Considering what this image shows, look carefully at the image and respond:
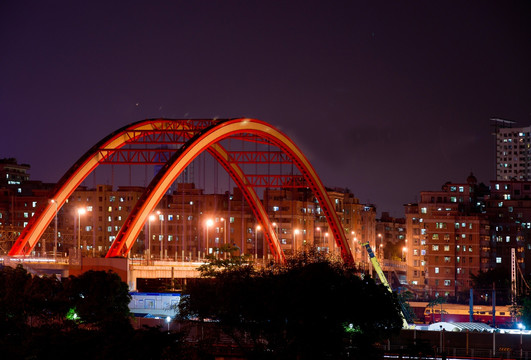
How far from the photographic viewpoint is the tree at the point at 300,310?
39750 millimetres

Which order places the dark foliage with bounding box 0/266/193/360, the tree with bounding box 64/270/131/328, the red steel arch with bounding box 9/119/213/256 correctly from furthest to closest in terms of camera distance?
the red steel arch with bounding box 9/119/213/256 < the tree with bounding box 64/270/131/328 < the dark foliage with bounding box 0/266/193/360

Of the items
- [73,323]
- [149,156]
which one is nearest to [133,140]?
[149,156]

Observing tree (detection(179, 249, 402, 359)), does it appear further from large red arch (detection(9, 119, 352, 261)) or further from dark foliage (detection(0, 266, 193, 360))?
large red arch (detection(9, 119, 352, 261))

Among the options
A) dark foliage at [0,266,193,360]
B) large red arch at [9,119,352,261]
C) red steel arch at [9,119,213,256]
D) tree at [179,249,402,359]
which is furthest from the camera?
red steel arch at [9,119,213,256]

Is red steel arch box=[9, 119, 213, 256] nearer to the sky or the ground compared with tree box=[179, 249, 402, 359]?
nearer to the sky

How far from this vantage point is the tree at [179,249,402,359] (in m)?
39.8

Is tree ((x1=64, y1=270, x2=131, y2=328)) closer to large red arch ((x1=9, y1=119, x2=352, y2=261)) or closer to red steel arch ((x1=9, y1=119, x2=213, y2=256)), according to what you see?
large red arch ((x1=9, y1=119, x2=352, y2=261))

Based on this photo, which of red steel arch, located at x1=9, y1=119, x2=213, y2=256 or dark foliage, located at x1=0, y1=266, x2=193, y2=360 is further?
red steel arch, located at x1=9, y1=119, x2=213, y2=256

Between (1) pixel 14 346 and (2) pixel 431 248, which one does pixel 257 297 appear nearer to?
(1) pixel 14 346

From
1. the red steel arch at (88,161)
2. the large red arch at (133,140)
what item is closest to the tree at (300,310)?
the large red arch at (133,140)

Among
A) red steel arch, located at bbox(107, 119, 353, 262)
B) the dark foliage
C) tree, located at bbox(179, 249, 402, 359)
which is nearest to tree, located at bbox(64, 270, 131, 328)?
the dark foliage

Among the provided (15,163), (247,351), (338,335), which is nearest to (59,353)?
(247,351)

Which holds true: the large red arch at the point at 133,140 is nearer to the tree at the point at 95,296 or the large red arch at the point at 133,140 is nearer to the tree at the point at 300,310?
the tree at the point at 95,296

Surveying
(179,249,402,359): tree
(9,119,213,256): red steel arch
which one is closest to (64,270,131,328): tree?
(179,249,402,359): tree
